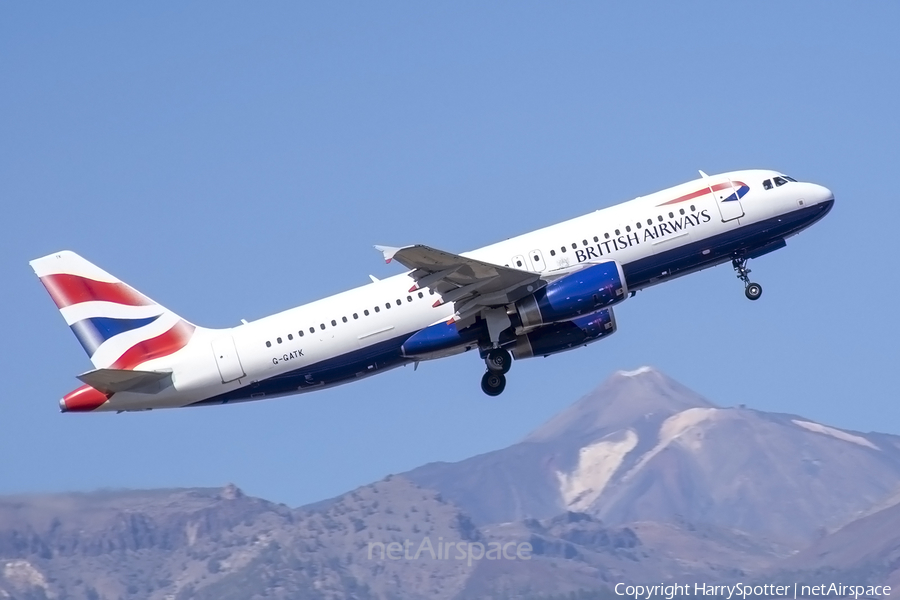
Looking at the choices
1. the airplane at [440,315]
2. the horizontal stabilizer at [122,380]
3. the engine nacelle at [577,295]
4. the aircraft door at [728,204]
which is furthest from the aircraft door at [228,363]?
the aircraft door at [728,204]

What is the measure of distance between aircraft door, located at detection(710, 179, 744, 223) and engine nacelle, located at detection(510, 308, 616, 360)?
593 cm

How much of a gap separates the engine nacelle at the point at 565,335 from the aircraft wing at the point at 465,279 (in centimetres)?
281

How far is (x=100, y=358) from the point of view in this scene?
171 feet

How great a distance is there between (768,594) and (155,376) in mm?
165088

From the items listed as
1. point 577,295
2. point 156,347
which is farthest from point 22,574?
point 577,295

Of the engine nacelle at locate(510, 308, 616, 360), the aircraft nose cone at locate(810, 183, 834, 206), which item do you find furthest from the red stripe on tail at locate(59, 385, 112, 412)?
the aircraft nose cone at locate(810, 183, 834, 206)

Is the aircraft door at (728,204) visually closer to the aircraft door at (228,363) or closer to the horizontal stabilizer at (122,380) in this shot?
the aircraft door at (228,363)

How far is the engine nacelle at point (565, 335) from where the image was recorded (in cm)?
5172

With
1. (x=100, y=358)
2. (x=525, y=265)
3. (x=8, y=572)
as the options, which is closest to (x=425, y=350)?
(x=525, y=265)

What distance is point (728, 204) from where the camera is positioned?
51375 millimetres

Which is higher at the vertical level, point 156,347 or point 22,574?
point 156,347

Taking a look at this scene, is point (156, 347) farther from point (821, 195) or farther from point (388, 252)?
point (821, 195)

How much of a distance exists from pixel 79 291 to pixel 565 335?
19.8 meters

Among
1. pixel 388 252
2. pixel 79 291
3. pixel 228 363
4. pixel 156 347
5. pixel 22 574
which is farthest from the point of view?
pixel 22 574
